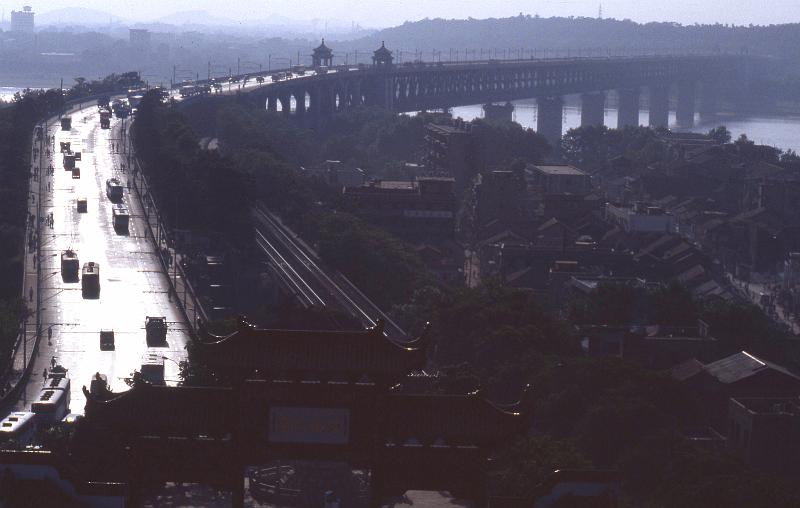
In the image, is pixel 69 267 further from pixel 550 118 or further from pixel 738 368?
pixel 550 118

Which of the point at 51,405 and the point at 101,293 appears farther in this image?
the point at 101,293

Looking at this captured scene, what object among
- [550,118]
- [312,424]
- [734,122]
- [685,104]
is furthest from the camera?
[685,104]

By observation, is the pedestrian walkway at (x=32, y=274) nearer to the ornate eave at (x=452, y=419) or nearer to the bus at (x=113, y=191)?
the bus at (x=113, y=191)

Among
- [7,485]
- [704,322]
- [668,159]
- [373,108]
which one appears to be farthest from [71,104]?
[7,485]

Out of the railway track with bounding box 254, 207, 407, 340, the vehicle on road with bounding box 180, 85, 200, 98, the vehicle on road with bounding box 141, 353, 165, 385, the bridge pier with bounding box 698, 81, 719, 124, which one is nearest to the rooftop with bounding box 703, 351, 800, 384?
the railway track with bounding box 254, 207, 407, 340

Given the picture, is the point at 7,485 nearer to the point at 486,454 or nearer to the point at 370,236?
the point at 486,454

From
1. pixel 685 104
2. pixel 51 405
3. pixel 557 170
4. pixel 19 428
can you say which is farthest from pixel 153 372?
pixel 685 104
